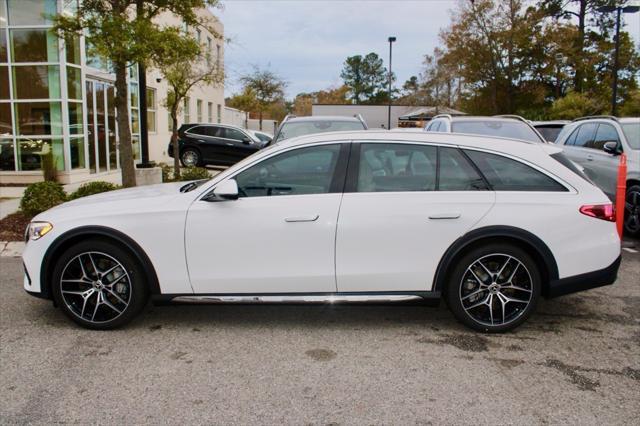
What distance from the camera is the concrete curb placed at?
7.46 metres

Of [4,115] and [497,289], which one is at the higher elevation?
[4,115]

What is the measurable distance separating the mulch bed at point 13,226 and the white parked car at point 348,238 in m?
4.03

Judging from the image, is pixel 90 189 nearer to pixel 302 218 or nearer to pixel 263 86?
pixel 302 218

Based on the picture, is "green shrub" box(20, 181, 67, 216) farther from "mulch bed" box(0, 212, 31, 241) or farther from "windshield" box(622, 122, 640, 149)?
"windshield" box(622, 122, 640, 149)

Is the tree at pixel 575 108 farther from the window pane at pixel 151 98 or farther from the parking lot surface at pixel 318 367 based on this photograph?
the parking lot surface at pixel 318 367

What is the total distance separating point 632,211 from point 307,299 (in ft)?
20.8

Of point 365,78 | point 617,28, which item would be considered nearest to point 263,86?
point 617,28

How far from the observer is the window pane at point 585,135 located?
952 cm

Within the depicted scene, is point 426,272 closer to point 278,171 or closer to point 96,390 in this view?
point 278,171

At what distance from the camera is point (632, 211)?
8.43m

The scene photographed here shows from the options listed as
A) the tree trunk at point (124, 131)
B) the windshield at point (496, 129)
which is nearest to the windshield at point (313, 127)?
the windshield at point (496, 129)

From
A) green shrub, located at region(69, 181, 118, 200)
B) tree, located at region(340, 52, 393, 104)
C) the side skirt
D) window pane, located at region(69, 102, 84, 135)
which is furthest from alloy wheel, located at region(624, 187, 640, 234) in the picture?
tree, located at region(340, 52, 393, 104)

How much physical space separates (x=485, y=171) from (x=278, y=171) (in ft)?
5.56

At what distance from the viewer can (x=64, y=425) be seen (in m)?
3.14
